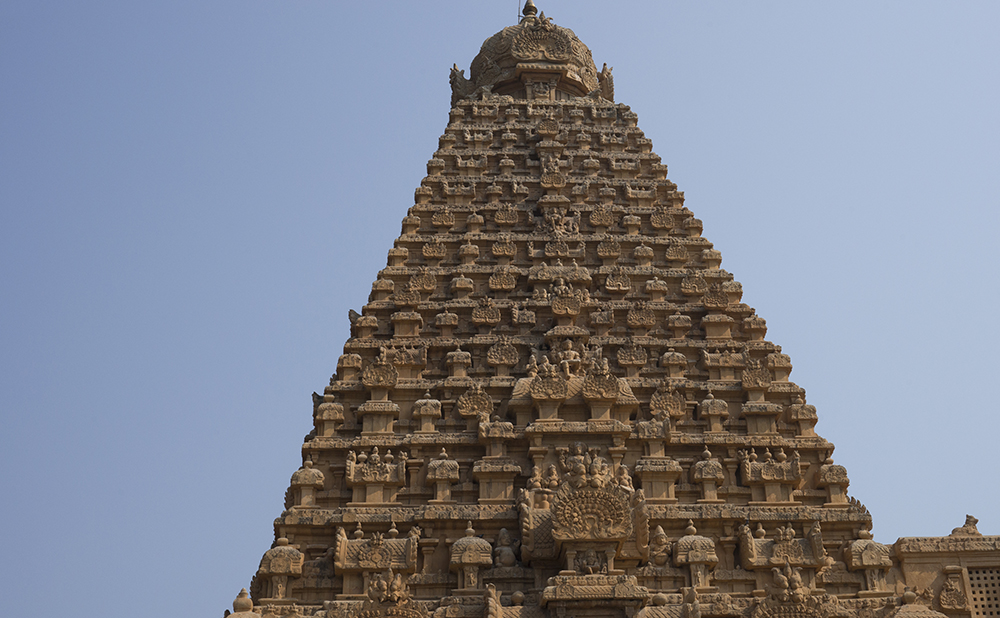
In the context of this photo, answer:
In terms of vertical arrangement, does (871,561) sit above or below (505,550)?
below

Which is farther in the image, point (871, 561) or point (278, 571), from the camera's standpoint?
point (871, 561)

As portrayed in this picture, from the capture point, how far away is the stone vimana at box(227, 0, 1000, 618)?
20.4 m

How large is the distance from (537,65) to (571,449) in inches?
566

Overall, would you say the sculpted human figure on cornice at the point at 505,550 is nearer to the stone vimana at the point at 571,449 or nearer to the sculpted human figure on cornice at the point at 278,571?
the stone vimana at the point at 571,449

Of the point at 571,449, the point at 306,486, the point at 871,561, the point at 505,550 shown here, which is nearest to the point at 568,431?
the point at 571,449

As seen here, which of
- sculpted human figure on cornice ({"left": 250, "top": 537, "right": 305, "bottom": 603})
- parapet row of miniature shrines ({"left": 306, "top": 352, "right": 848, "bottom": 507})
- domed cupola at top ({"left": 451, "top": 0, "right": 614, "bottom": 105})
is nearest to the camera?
sculpted human figure on cornice ({"left": 250, "top": 537, "right": 305, "bottom": 603})

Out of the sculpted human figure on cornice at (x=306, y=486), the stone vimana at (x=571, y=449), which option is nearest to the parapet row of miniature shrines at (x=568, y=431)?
the stone vimana at (x=571, y=449)

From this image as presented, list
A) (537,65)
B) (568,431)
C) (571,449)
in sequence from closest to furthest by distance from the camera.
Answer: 1. (571,449)
2. (568,431)
3. (537,65)

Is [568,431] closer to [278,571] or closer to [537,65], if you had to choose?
[278,571]

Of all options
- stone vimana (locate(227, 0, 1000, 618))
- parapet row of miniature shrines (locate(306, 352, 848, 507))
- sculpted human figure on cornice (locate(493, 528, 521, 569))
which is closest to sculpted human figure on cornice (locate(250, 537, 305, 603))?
stone vimana (locate(227, 0, 1000, 618))

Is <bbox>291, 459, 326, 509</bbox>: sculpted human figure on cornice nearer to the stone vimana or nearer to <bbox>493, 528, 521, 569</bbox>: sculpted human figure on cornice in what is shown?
the stone vimana

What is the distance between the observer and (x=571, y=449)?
885 inches

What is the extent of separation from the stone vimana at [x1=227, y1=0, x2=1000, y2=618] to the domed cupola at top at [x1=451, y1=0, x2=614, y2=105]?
4677mm

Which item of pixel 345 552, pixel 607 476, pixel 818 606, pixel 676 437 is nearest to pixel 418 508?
pixel 345 552
